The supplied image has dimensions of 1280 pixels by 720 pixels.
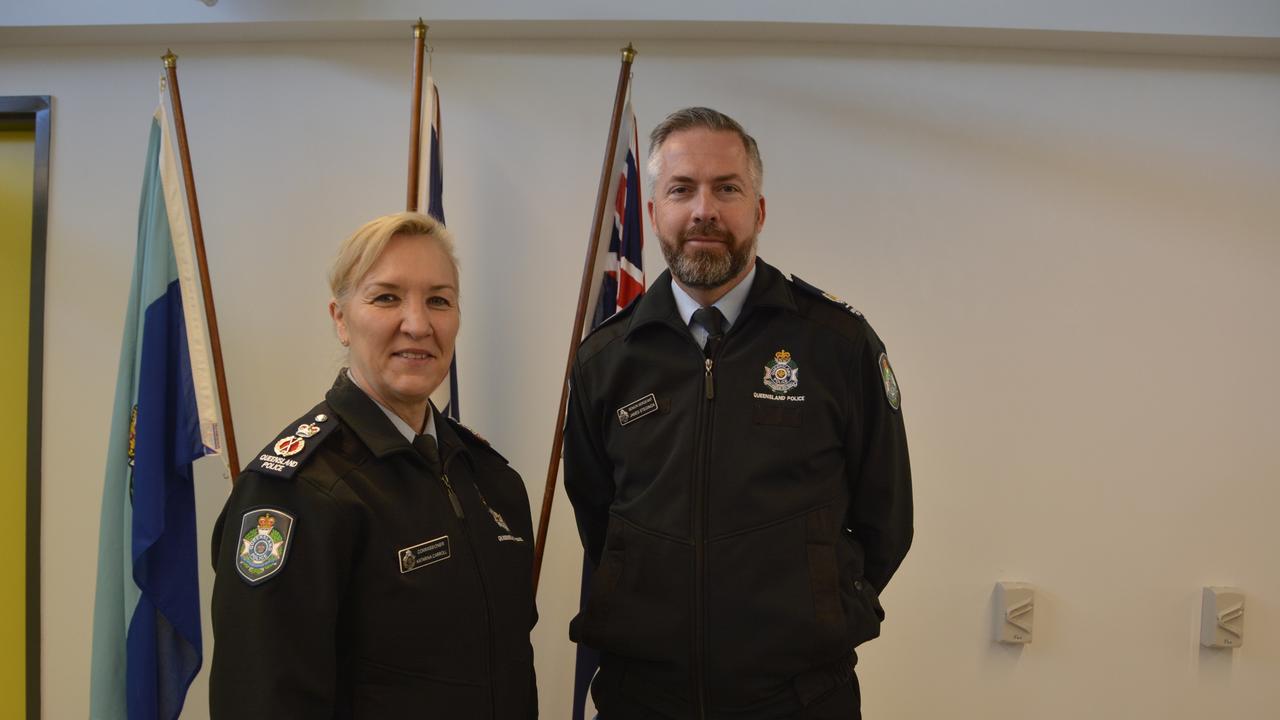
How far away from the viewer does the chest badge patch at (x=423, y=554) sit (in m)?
1.16

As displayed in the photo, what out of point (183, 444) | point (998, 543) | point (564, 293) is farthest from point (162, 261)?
point (998, 543)

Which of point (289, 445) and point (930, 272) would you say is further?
point (930, 272)

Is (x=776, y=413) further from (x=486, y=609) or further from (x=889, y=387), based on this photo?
(x=486, y=609)

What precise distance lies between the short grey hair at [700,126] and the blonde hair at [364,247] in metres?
0.50

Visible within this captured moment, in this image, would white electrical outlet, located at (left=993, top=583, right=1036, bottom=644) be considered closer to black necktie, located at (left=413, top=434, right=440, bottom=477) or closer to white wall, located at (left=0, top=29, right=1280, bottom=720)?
white wall, located at (left=0, top=29, right=1280, bottom=720)

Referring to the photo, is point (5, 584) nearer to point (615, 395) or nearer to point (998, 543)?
point (615, 395)

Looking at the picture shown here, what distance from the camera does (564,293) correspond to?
2479mm

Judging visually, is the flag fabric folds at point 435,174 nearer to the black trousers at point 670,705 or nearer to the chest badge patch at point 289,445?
the black trousers at point 670,705

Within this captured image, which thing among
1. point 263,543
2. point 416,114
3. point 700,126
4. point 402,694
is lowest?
point 402,694

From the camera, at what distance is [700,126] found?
1.54 meters

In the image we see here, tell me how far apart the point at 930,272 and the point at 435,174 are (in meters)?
1.48

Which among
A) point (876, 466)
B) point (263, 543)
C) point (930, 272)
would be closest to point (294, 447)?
point (263, 543)

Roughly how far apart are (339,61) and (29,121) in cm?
96

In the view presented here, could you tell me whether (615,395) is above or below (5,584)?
above
